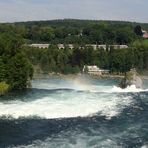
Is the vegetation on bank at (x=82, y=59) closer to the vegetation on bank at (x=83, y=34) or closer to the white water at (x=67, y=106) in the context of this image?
the vegetation on bank at (x=83, y=34)

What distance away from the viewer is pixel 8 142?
→ 33.0 meters

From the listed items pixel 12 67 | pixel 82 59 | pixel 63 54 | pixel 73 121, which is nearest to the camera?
pixel 73 121

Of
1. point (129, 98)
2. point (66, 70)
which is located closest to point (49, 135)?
point (129, 98)

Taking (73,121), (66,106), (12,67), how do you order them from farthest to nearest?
(12,67) < (66,106) < (73,121)

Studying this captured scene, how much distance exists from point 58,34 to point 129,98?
105877 millimetres

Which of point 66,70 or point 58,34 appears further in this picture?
point 58,34

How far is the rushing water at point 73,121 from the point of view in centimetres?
3275

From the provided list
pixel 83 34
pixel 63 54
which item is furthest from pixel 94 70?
pixel 83 34

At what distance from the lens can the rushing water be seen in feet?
107

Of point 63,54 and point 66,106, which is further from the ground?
point 63,54

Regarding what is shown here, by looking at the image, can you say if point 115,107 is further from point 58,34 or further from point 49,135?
point 58,34

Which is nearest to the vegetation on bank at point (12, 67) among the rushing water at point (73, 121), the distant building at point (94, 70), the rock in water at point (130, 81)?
the rushing water at point (73, 121)

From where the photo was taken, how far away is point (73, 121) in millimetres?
39781

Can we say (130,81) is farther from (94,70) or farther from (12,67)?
(94,70)
